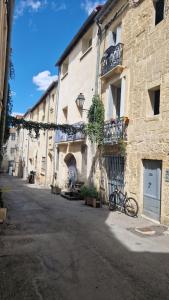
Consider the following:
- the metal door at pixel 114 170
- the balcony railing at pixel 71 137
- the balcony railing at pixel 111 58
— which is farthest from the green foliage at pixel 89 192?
the balcony railing at pixel 111 58

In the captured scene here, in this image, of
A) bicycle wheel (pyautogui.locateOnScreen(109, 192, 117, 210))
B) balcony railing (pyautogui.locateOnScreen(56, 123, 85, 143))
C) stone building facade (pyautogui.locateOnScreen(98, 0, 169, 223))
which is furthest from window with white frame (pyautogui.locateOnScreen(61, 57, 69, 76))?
bicycle wheel (pyautogui.locateOnScreen(109, 192, 117, 210))

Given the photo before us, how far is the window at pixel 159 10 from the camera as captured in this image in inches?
359

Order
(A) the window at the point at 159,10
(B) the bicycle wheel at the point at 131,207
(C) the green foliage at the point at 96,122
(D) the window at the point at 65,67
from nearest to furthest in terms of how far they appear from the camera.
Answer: (A) the window at the point at 159,10 → (B) the bicycle wheel at the point at 131,207 → (C) the green foliage at the point at 96,122 → (D) the window at the point at 65,67

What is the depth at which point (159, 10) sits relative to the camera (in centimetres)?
923

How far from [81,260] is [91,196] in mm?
6814

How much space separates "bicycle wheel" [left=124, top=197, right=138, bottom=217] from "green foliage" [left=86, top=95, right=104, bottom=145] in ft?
10.7

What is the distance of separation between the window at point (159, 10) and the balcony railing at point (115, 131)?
3505 mm

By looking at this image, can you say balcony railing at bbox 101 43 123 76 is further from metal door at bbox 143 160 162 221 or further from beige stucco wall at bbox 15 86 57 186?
beige stucco wall at bbox 15 86 57 186

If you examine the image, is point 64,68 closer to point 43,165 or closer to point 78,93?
point 78,93

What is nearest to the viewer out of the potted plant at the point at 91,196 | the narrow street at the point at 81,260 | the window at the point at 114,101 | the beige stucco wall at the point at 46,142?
the narrow street at the point at 81,260

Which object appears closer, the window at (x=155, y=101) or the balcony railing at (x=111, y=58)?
the window at (x=155, y=101)

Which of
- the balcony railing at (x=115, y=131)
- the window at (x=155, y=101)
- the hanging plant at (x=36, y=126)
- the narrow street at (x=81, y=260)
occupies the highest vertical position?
the window at (x=155, y=101)

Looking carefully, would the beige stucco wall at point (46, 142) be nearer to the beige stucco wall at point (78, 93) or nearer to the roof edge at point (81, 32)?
the beige stucco wall at point (78, 93)

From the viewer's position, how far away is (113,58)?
1147cm
